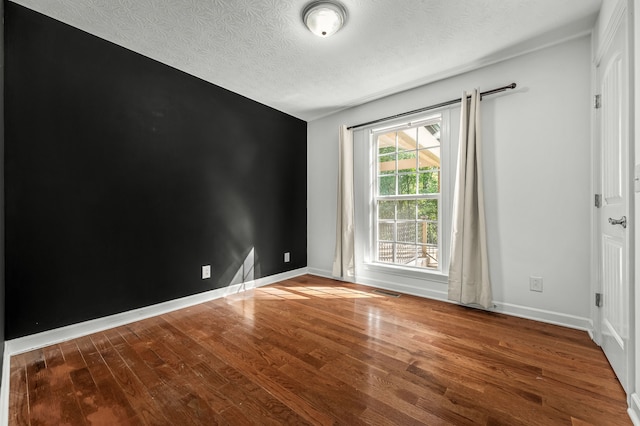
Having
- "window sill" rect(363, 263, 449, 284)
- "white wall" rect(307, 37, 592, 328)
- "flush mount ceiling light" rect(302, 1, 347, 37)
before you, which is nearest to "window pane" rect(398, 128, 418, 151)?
"white wall" rect(307, 37, 592, 328)

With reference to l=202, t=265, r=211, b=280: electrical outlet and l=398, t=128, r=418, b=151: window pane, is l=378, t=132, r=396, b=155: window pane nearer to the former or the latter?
l=398, t=128, r=418, b=151: window pane

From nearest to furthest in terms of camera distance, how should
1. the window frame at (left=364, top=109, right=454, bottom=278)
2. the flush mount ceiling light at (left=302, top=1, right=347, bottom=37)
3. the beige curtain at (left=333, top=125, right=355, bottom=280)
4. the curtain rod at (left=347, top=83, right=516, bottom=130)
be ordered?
the flush mount ceiling light at (left=302, top=1, right=347, bottom=37) → the curtain rod at (left=347, top=83, right=516, bottom=130) → the window frame at (left=364, top=109, right=454, bottom=278) → the beige curtain at (left=333, top=125, right=355, bottom=280)

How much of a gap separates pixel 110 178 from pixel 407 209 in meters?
3.07

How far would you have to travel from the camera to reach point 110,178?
227 centimetres

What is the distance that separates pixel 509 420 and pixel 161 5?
3202 mm

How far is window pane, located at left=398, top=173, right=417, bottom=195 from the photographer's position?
10.7ft

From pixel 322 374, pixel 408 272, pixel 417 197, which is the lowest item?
pixel 322 374

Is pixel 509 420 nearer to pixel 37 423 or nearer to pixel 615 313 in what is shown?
pixel 615 313

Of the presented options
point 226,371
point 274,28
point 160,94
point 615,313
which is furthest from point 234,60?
point 615,313

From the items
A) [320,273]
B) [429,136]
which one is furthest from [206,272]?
[429,136]

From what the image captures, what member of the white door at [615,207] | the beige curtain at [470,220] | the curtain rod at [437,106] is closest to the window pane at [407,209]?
the beige curtain at [470,220]

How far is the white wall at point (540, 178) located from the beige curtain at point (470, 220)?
13cm

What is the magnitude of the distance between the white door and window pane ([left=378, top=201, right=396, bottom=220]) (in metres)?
1.85

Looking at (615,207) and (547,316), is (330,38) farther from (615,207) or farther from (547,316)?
(547,316)
